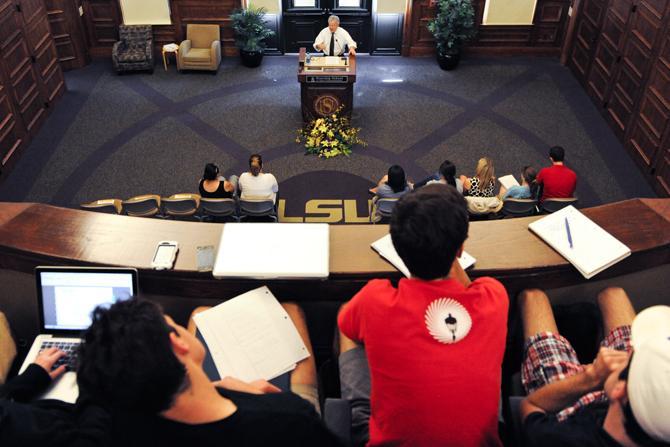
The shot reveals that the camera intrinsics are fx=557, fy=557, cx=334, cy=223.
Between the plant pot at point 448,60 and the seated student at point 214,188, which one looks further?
the plant pot at point 448,60

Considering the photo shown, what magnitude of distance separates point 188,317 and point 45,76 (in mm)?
6420

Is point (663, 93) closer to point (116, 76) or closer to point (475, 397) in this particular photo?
point (475, 397)

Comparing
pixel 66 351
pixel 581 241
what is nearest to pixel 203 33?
pixel 66 351

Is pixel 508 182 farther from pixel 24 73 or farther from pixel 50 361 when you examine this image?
pixel 24 73

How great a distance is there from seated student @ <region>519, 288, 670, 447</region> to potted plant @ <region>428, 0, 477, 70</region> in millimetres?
6722

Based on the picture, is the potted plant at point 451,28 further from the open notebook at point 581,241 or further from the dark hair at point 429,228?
the dark hair at point 429,228

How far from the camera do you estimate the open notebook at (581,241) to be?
238 centimetres

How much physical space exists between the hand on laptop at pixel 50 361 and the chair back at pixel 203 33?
24.6 feet

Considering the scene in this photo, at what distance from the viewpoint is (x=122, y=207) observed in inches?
197

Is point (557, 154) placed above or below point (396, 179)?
above

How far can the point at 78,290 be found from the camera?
238cm

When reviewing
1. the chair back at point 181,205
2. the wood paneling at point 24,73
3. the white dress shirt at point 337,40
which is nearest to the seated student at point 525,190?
the chair back at point 181,205

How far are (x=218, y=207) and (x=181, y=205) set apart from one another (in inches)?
13.3

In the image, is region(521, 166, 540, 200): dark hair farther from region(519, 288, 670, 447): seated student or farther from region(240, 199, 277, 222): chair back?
region(519, 288, 670, 447): seated student
